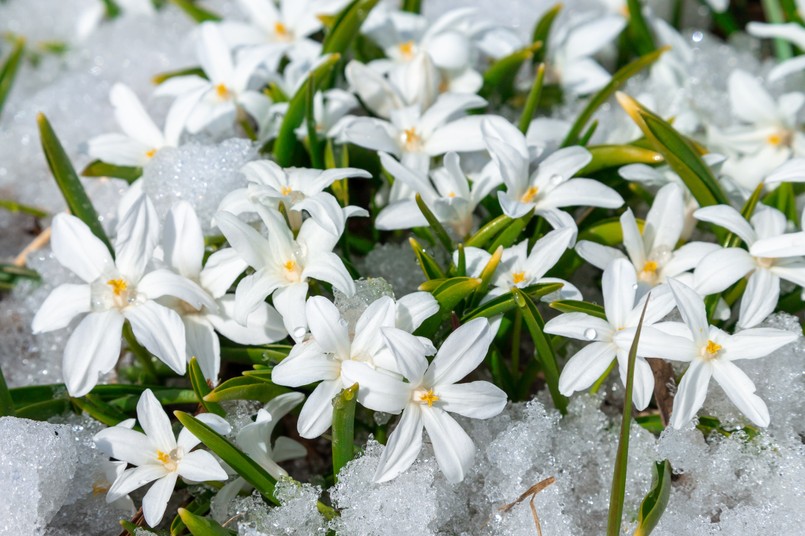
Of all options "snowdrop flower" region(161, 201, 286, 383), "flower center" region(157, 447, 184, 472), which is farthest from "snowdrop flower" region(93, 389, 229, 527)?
"snowdrop flower" region(161, 201, 286, 383)

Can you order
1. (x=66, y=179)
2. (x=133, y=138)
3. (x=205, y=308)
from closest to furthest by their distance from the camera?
(x=205, y=308) → (x=66, y=179) → (x=133, y=138)

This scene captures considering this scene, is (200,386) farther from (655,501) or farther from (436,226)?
(655,501)

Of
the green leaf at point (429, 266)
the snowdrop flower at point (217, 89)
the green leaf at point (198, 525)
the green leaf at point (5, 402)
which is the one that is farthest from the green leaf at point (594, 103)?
the green leaf at point (5, 402)

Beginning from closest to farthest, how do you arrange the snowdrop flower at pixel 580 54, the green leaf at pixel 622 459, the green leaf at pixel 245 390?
the green leaf at pixel 622 459 < the green leaf at pixel 245 390 < the snowdrop flower at pixel 580 54

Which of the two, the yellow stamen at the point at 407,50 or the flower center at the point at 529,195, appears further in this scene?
the yellow stamen at the point at 407,50

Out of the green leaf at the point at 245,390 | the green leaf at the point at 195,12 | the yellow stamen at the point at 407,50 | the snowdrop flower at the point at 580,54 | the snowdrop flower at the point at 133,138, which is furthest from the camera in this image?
the green leaf at the point at 195,12

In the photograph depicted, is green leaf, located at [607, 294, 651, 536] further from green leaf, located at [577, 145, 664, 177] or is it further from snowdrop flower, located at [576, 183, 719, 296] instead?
green leaf, located at [577, 145, 664, 177]

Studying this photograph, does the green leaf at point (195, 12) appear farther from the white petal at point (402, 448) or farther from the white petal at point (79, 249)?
the white petal at point (402, 448)

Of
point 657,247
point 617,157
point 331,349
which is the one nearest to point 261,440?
point 331,349
